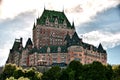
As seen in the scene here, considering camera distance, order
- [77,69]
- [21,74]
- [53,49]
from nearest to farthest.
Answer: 1. [77,69]
2. [21,74]
3. [53,49]

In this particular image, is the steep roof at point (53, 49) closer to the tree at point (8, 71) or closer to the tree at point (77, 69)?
the tree at point (8, 71)

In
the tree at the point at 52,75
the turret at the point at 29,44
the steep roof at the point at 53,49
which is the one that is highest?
the turret at the point at 29,44

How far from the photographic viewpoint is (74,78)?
115625 millimetres

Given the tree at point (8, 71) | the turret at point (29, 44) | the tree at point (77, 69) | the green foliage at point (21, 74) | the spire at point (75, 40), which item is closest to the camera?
the tree at point (77, 69)

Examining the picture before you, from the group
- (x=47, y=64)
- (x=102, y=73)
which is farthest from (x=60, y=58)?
(x=102, y=73)

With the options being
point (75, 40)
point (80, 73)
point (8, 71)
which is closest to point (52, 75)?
point (80, 73)

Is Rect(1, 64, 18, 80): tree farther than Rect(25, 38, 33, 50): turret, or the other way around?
Rect(25, 38, 33, 50): turret

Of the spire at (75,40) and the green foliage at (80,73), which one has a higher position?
the spire at (75,40)

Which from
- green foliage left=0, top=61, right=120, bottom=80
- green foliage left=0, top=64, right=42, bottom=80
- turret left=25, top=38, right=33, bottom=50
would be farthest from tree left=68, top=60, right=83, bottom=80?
turret left=25, top=38, right=33, bottom=50

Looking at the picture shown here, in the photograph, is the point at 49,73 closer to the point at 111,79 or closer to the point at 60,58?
the point at 111,79

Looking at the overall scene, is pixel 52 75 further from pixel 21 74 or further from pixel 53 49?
pixel 53 49

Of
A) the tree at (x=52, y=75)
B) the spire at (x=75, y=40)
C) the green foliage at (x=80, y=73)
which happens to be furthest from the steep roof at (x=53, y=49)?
the tree at (x=52, y=75)

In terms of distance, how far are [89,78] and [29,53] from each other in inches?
3411

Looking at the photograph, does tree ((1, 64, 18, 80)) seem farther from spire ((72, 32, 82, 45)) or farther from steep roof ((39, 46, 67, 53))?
spire ((72, 32, 82, 45))
